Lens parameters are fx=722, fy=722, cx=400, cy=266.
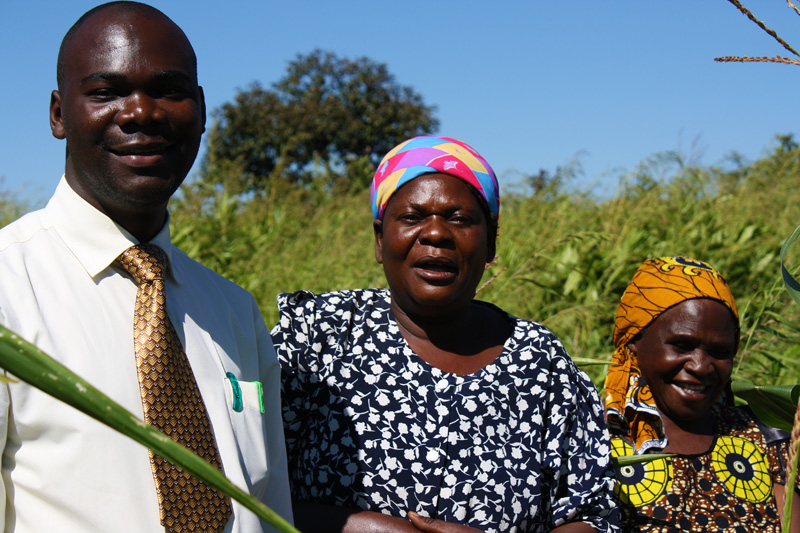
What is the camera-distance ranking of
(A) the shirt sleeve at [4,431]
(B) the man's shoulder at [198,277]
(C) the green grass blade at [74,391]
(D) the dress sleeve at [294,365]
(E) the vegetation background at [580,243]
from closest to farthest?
(C) the green grass blade at [74,391], (A) the shirt sleeve at [4,431], (B) the man's shoulder at [198,277], (D) the dress sleeve at [294,365], (E) the vegetation background at [580,243]

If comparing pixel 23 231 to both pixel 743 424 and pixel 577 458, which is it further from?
pixel 743 424

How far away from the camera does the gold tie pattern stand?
4.18ft

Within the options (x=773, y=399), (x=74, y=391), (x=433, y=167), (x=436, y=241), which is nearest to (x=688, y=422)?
(x=773, y=399)

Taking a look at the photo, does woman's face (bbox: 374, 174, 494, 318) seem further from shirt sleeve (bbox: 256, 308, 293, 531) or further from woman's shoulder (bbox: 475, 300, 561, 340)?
shirt sleeve (bbox: 256, 308, 293, 531)

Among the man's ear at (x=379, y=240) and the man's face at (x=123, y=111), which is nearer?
the man's face at (x=123, y=111)

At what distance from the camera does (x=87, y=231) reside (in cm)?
137

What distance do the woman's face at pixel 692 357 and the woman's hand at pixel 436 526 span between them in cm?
90

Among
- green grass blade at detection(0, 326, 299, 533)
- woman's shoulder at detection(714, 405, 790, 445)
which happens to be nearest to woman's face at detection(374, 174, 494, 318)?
woman's shoulder at detection(714, 405, 790, 445)

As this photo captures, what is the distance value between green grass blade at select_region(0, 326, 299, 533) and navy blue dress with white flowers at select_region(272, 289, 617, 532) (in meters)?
1.37

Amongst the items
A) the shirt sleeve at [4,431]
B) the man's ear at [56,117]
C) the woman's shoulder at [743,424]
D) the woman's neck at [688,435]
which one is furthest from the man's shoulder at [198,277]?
the woman's shoulder at [743,424]

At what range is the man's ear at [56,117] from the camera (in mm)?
1436

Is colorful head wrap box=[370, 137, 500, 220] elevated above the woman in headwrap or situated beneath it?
elevated above

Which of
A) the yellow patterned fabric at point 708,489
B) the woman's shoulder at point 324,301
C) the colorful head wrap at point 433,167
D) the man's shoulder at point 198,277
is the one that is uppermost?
the colorful head wrap at point 433,167

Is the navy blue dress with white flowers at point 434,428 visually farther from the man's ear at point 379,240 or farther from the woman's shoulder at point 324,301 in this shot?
the man's ear at point 379,240
